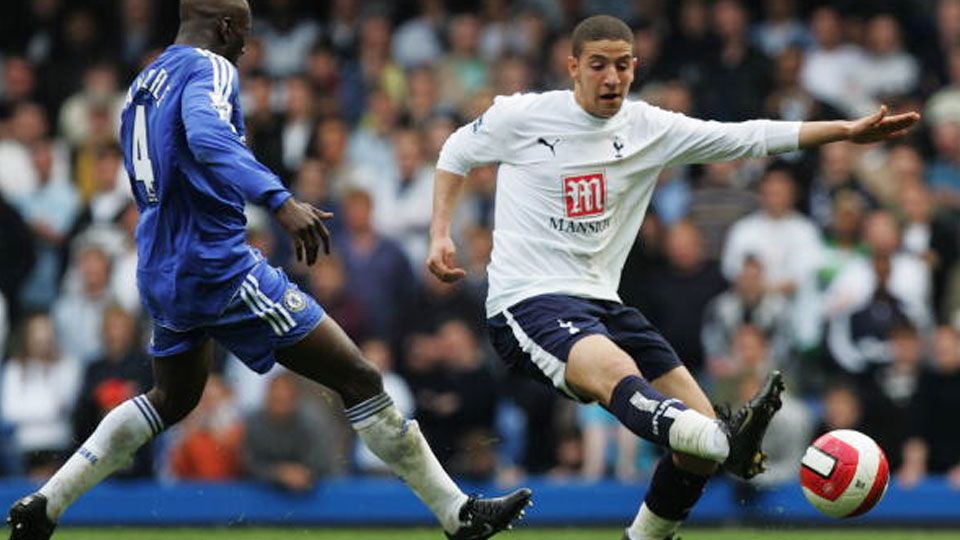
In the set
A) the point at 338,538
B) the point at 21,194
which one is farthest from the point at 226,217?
the point at 21,194

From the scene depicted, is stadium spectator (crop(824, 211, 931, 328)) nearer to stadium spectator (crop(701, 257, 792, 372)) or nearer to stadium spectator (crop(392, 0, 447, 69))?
stadium spectator (crop(701, 257, 792, 372))

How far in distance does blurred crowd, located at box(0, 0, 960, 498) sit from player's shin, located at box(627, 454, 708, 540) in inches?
181

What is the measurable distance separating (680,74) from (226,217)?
8.40m

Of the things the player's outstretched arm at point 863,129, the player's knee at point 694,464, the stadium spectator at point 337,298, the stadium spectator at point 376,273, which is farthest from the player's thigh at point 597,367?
the stadium spectator at point 376,273

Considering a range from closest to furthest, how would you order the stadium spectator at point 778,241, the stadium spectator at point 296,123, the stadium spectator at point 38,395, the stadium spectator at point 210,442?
the stadium spectator at point 210,442, the stadium spectator at point 778,241, the stadium spectator at point 38,395, the stadium spectator at point 296,123

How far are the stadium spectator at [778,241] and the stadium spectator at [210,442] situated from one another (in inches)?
145

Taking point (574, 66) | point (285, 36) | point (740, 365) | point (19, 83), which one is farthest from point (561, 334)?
point (19, 83)

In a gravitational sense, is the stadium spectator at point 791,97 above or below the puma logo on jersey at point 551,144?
below

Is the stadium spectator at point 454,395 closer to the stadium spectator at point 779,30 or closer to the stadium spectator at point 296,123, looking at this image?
the stadium spectator at point 296,123

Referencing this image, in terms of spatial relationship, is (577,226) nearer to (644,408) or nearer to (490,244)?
(644,408)

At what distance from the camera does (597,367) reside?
9.28 meters

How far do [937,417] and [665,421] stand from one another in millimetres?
6410

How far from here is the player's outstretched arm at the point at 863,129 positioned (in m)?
9.31

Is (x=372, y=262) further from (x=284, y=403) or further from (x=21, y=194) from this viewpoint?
(x=21, y=194)
